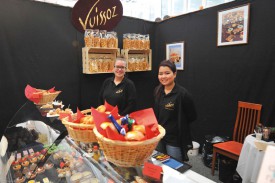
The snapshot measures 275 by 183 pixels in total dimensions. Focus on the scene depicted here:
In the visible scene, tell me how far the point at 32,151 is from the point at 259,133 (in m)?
2.43

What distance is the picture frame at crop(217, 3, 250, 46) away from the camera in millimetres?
2838

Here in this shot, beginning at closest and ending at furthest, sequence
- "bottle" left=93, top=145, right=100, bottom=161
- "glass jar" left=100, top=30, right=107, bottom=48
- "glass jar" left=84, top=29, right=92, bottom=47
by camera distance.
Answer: "bottle" left=93, top=145, right=100, bottom=161 → "glass jar" left=84, top=29, right=92, bottom=47 → "glass jar" left=100, top=30, right=107, bottom=48

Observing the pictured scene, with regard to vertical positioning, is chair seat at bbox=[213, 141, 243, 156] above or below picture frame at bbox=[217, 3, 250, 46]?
below

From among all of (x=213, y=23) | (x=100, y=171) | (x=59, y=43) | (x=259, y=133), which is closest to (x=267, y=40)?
(x=213, y=23)

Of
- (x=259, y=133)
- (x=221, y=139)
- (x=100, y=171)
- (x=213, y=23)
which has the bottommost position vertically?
(x=221, y=139)

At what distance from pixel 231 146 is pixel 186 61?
1750mm

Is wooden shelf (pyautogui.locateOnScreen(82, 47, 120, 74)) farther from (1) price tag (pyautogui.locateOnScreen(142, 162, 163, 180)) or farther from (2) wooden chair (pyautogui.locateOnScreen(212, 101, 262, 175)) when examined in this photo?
(1) price tag (pyautogui.locateOnScreen(142, 162, 163, 180))

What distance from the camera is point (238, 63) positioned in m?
3.01

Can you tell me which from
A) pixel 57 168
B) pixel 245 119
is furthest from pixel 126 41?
pixel 57 168

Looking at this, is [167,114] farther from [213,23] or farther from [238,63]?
[213,23]

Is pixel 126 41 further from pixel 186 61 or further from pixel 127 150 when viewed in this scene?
pixel 127 150

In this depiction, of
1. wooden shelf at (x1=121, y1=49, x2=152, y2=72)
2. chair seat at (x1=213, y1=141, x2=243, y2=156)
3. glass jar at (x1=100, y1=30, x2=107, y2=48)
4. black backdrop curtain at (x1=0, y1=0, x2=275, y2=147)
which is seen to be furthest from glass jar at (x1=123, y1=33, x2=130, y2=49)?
chair seat at (x1=213, y1=141, x2=243, y2=156)

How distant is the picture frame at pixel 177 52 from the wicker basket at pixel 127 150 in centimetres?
321

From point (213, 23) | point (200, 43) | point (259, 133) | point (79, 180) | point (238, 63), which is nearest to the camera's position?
point (79, 180)
